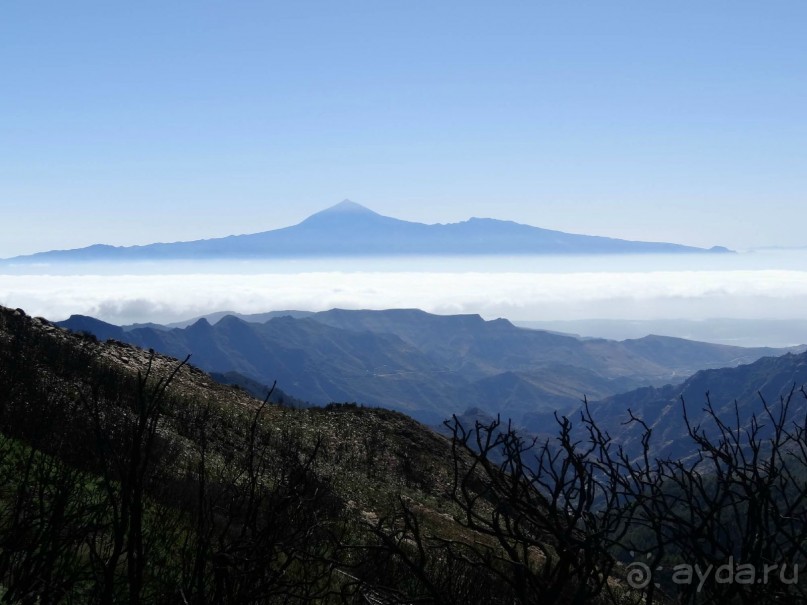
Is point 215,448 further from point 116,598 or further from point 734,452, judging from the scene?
point 734,452

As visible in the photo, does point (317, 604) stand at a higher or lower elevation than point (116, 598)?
lower

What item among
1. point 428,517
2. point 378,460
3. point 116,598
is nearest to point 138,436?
point 116,598

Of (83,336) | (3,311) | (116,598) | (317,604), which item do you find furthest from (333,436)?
(116,598)

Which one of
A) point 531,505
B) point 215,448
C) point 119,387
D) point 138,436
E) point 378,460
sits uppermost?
point 138,436

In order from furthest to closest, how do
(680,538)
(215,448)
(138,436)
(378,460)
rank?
(378,460)
(215,448)
(680,538)
(138,436)

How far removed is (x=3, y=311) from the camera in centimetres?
4306

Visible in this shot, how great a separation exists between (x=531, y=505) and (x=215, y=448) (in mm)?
27211

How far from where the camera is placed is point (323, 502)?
16797mm

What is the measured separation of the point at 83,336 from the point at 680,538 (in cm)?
4557

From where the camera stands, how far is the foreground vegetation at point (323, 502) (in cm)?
412

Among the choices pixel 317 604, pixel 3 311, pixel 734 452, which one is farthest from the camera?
pixel 3 311

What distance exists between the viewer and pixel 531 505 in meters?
3.95

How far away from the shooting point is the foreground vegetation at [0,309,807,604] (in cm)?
412

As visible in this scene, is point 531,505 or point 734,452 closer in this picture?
point 531,505
